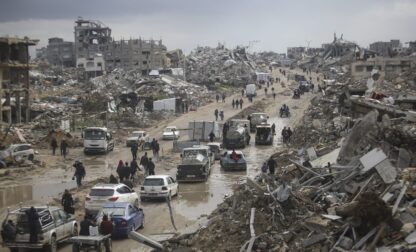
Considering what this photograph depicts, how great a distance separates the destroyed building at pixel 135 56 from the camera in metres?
124

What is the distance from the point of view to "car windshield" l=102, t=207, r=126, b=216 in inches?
707

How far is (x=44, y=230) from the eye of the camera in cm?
1628

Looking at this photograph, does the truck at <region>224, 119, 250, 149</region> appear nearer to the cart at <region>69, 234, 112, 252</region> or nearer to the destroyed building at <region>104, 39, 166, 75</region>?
the cart at <region>69, 234, 112, 252</region>

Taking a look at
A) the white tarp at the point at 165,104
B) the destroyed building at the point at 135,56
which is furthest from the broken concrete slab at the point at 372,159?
the destroyed building at the point at 135,56

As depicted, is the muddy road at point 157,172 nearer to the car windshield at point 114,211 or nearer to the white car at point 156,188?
the white car at point 156,188

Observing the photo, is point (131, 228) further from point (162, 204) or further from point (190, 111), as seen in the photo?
point (190, 111)

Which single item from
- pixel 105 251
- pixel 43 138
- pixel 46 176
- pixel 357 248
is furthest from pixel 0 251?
pixel 43 138

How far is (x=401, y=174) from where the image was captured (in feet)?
48.5

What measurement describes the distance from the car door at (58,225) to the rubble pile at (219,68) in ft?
271

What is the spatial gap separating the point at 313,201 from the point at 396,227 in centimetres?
380

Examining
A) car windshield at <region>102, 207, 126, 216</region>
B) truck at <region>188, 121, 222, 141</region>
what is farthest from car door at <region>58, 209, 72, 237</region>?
truck at <region>188, 121, 222, 141</region>

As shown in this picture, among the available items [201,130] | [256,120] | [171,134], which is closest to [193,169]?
[201,130]

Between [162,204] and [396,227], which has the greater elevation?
[396,227]

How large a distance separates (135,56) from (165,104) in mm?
62871
